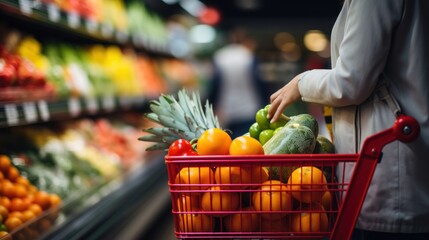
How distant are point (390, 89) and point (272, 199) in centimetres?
47

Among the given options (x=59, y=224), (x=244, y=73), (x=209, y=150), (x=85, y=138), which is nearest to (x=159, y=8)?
(x=244, y=73)

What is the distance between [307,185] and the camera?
4.17ft

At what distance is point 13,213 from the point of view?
2.07 meters

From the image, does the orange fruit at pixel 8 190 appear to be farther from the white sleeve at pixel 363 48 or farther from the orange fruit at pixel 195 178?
the white sleeve at pixel 363 48

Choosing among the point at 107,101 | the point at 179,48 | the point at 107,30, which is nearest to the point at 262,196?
the point at 107,101

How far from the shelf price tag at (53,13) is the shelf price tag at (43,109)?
19.5 inches

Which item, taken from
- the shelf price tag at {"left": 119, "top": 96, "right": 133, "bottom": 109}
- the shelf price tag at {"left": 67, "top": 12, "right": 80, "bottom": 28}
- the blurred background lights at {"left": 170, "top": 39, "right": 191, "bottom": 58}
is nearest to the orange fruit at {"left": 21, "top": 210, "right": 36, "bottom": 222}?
the shelf price tag at {"left": 67, "top": 12, "right": 80, "bottom": 28}

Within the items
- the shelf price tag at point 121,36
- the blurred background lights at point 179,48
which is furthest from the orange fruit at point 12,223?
the blurred background lights at point 179,48

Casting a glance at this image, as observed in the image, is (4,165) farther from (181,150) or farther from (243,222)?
(243,222)

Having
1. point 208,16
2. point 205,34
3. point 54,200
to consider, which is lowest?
point 54,200

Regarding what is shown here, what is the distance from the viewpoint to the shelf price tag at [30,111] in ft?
8.02

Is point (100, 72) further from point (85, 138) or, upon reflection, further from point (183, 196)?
point (183, 196)

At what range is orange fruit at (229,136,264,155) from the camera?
1.32m

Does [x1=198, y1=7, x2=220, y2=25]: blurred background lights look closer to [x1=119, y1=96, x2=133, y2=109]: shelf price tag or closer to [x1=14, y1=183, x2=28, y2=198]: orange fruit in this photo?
[x1=119, y1=96, x2=133, y2=109]: shelf price tag
